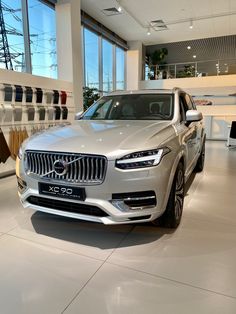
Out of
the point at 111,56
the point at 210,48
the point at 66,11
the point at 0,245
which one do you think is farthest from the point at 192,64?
the point at 0,245

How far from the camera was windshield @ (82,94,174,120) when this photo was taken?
2882mm

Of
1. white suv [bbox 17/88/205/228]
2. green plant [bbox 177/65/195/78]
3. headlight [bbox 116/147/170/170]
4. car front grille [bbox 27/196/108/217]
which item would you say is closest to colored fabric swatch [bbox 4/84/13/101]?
white suv [bbox 17/88/205/228]

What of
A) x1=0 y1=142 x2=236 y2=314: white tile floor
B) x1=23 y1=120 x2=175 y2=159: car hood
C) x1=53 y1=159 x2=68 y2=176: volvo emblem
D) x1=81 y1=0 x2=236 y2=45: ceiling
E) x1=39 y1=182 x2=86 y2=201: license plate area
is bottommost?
x1=0 y1=142 x2=236 y2=314: white tile floor

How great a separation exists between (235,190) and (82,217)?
247 cm

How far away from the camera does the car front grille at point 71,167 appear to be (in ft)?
6.15

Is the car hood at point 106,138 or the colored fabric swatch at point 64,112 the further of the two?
the colored fabric swatch at point 64,112

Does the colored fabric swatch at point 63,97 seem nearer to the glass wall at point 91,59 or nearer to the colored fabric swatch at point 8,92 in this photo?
the colored fabric swatch at point 8,92

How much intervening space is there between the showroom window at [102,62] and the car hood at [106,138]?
6.60m

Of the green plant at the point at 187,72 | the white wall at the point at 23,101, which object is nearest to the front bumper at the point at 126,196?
the white wall at the point at 23,101

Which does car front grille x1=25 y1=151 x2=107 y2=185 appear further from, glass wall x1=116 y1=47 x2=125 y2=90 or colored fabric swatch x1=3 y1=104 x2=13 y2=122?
glass wall x1=116 y1=47 x2=125 y2=90

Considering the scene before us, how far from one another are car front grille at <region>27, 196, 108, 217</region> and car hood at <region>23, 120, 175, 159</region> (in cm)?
41

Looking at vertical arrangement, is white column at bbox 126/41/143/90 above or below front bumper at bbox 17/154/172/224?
above

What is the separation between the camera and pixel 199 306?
1457 mm

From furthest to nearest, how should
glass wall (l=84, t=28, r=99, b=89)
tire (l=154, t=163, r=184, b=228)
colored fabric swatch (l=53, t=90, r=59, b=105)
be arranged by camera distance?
glass wall (l=84, t=28, r=99, b=89), colored fabric swatch (l=53, t=90, r=59, b=105), tire (l=154, t=163, r=184, b=228)
